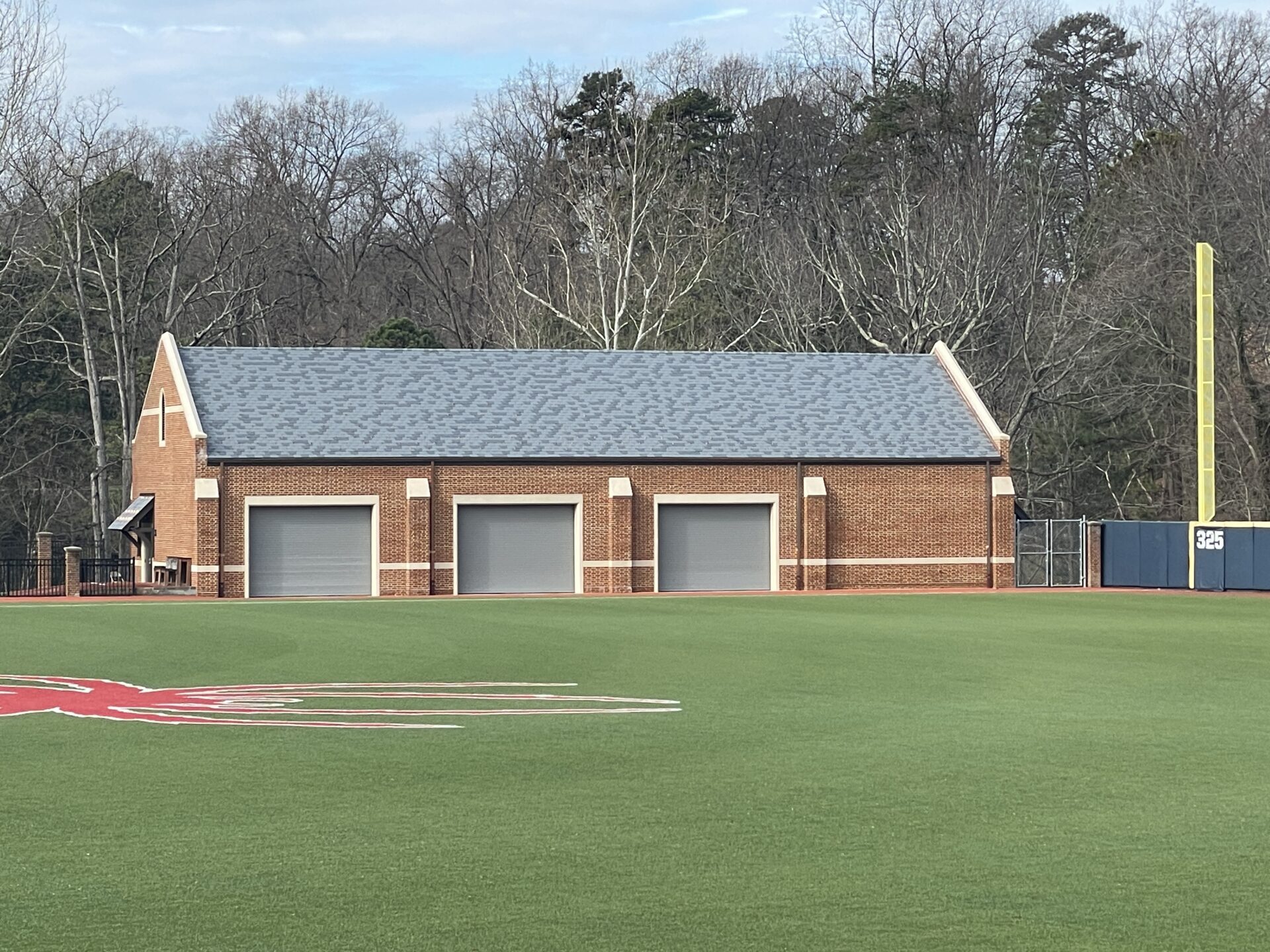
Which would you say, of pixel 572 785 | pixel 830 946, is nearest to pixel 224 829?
pixel 572 785

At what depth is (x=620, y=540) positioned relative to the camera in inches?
2031

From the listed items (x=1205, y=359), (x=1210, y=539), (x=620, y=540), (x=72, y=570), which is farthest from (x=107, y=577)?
(x=1205, y=359)

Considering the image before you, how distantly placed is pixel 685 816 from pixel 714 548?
130 ft

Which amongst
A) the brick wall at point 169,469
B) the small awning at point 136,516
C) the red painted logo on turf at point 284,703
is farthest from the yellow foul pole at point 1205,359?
the red painted logo on turf at point 284,703

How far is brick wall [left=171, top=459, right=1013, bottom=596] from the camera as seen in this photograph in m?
50.1

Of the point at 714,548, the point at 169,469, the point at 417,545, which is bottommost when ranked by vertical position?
the point at 714,548

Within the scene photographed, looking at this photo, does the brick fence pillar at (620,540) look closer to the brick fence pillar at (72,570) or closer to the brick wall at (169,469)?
the brick wall at (169,469)

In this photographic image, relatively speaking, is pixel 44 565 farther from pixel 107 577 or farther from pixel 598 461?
pixel 598 461

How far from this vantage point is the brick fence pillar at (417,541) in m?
50.3

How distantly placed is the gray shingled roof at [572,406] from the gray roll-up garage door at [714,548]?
68.5 inches

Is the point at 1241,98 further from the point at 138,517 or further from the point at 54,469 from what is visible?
the point at 54,469

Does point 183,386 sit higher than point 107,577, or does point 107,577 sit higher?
point 183,386

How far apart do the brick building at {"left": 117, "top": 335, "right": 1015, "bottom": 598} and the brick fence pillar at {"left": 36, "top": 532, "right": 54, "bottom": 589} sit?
3366mm

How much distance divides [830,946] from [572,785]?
5.49 m
